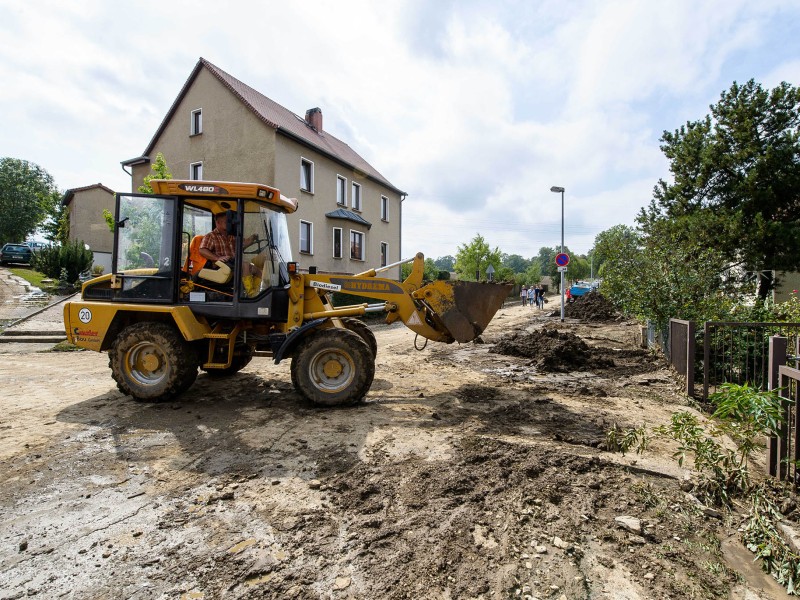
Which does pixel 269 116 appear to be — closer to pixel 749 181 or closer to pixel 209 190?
pixel 209 190

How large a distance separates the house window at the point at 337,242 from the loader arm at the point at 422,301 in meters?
18.7

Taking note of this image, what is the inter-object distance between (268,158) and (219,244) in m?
15.8

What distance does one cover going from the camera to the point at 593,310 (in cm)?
2320

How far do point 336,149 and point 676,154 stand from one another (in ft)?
59.6

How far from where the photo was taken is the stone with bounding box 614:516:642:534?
3.02 m

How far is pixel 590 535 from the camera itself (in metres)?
2.98

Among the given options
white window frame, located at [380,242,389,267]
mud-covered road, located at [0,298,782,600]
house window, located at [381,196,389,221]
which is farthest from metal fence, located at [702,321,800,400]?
house window, located at [381,196,389,221]

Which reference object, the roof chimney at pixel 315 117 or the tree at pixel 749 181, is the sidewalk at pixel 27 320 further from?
the tree at pixel 749 181

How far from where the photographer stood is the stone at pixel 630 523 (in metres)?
3.02

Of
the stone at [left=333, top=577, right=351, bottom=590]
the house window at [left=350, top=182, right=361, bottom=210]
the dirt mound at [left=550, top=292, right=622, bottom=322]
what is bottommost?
the stone at [left=333, top=577, right=351, bottom=590]

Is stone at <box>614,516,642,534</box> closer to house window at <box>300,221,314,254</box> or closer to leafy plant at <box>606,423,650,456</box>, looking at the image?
leafy plant at <box>606,423,650,456</box>

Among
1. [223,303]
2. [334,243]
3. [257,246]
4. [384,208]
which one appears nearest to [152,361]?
[223,303]

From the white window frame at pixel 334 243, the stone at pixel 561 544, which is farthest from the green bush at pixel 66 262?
the stone at pixel 561 544

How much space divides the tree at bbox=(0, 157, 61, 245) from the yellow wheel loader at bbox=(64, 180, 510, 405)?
54.8 metres
